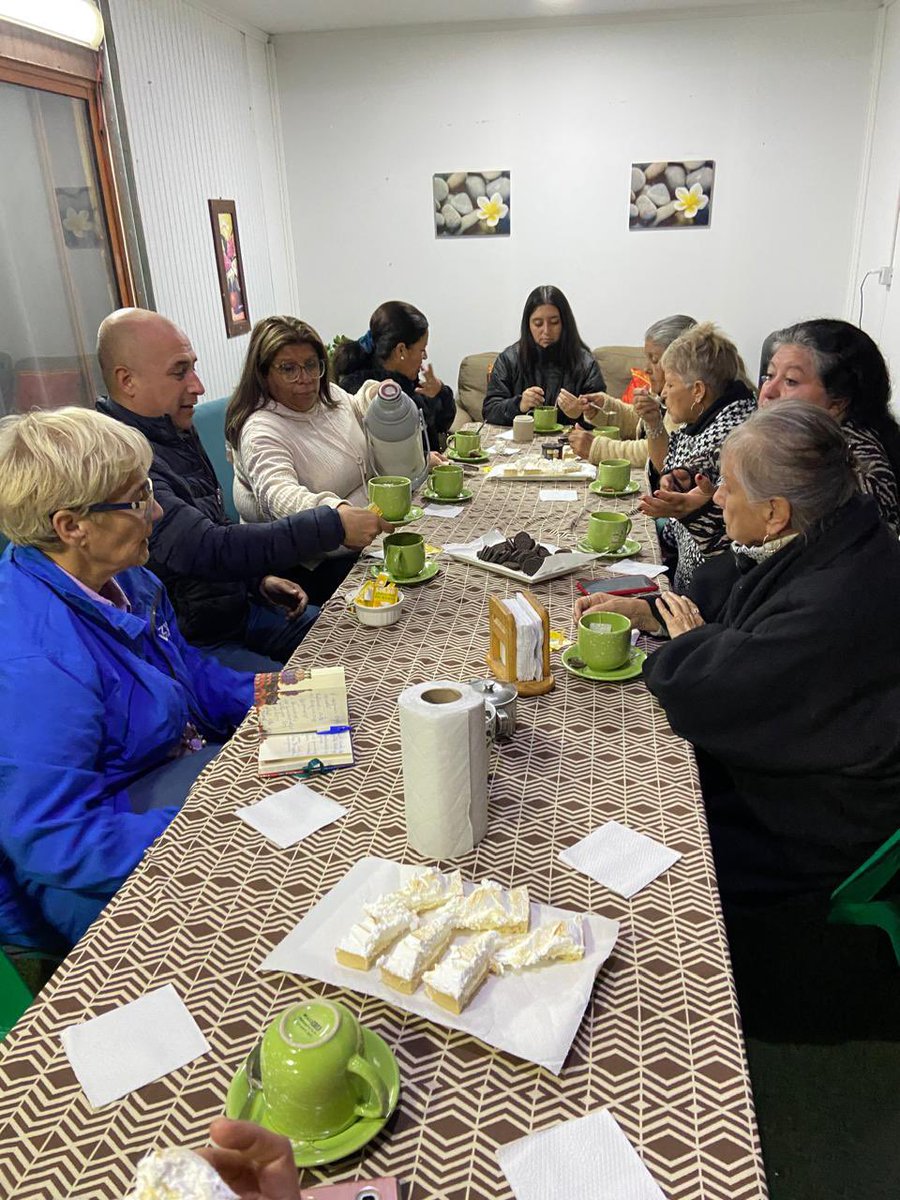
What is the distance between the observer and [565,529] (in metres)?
2.41

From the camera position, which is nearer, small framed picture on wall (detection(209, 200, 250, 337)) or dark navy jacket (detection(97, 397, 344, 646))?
dark navy jacket (detection(97, 397, 344, 646))

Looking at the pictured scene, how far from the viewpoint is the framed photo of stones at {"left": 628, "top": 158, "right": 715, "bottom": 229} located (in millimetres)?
5355

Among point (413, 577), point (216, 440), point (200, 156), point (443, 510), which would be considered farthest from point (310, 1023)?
point (200, 156)

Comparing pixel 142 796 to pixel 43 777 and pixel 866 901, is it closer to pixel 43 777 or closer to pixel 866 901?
pixel 43 777

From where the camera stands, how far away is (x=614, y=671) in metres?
1.57

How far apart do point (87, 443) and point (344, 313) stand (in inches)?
192

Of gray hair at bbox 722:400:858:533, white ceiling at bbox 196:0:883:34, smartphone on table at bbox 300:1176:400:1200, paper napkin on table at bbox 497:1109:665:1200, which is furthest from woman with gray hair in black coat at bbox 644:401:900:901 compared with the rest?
white ceiling at bbox 196:0:883:34

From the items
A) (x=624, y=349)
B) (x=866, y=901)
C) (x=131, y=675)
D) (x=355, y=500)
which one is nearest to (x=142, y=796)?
(x=131, y=675)

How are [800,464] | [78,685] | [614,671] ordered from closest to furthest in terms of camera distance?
[78,685]
[800,464]
[614,671]

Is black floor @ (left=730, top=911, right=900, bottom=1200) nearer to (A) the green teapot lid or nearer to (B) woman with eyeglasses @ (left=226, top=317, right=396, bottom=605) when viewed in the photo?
(A) the green teapot lid

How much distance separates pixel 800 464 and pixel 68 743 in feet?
4.20

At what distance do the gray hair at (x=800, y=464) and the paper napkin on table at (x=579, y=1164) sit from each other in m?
1.07

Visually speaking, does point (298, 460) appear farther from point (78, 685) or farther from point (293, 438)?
point (78, 685)

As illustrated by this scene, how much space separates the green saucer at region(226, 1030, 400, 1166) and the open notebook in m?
0.57
